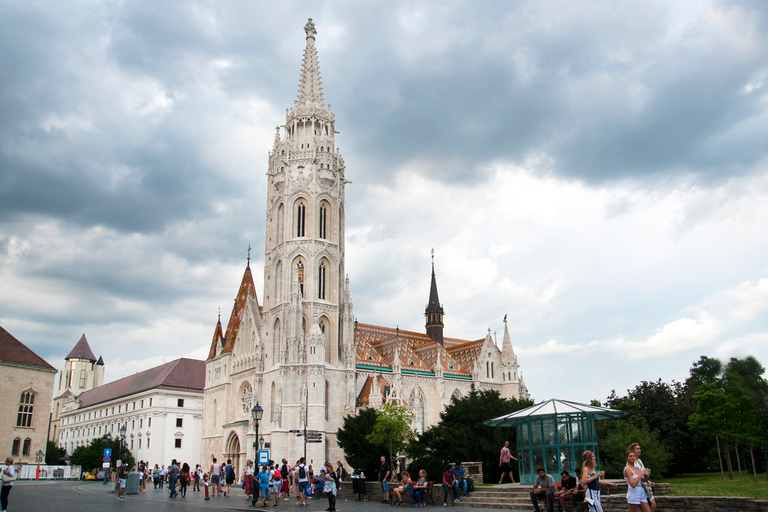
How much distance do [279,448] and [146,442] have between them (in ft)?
110

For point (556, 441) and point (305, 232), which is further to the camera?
point (305, 232)

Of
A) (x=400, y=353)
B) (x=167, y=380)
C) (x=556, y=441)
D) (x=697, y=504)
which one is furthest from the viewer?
(x=167, y=380)

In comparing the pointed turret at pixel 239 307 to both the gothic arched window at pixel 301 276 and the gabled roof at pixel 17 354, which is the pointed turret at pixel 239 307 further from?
the gabled roof at pixel 17 354

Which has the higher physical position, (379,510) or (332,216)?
(332,216)

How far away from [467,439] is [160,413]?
168 ft

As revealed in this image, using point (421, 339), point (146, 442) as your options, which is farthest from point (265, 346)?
point (146, 442)

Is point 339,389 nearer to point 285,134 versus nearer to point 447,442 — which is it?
point 447,442

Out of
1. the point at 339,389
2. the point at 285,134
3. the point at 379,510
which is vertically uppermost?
the point at 285,134

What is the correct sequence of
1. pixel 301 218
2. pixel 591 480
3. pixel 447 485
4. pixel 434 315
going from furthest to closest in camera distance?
1. pixel 434 315
2. pixel 301 218
3. pixel 447 485
4. pixel 591 480

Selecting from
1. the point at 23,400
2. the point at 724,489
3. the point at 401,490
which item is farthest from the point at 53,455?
the point at 724,489

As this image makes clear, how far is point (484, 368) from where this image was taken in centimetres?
6266

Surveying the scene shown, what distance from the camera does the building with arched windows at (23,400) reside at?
167 feet

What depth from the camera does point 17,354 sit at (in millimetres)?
53438

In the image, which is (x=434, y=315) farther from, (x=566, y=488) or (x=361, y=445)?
(x=566, y=488)
